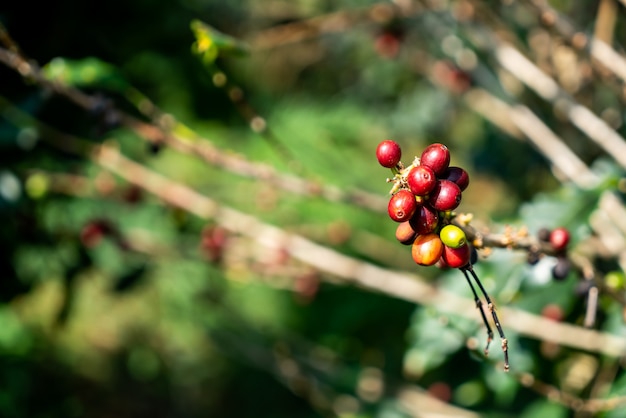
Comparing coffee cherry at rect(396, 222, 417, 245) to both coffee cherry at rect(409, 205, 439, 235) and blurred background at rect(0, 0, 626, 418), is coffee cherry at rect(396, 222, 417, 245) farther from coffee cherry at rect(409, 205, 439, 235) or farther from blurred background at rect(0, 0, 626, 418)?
blurred background at rect(0, 0, 626, 418)

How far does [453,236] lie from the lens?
2.07ft

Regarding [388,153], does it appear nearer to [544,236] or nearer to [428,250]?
[428,250]

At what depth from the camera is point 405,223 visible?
26.7 inches

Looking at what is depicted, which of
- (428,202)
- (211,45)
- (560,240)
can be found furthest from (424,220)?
(211,45)

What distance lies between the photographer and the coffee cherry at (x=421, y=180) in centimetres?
61

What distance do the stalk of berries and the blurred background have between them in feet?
0.41

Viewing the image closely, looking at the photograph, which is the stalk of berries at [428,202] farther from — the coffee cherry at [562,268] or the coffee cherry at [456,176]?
the coffee cherry at [562,268]

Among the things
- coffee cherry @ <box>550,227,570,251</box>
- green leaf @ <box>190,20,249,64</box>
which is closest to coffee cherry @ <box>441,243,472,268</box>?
coffee cherry @ <box>550,227,570,251</box>

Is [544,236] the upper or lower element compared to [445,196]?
lower

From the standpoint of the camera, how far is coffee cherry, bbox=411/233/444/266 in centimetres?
64

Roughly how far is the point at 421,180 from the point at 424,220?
54 mm

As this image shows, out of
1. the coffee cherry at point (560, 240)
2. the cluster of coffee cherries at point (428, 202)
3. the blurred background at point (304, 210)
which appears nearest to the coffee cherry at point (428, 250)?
the cluster of coffee cherries at point (428, 202)

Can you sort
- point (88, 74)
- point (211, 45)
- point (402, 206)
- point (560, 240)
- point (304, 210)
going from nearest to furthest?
point (402, 206), point (560, 240), point (211, 45), point (88, 74), point (304, 210)

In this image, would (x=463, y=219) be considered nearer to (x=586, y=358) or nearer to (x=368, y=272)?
(x=368, y=272)
